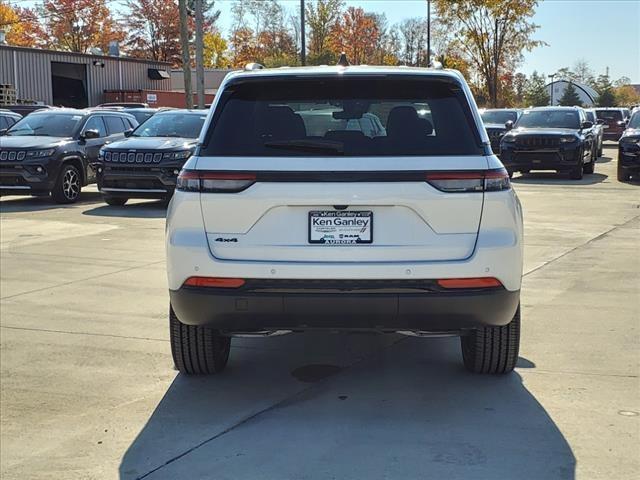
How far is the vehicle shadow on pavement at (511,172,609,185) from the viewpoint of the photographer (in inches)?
773

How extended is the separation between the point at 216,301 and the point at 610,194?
14.1m

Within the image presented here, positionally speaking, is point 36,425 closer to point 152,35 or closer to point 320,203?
point 320,203

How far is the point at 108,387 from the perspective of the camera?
5.17m

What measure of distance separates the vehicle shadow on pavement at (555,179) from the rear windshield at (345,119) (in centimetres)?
1567

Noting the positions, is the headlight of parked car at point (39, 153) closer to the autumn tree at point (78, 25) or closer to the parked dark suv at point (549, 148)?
the parked dark suv at point (549, 148)

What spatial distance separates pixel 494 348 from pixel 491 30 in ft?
143

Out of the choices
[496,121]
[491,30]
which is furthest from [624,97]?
[496,121]

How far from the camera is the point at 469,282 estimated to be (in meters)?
4.14

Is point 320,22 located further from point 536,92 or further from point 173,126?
→ point 173,126

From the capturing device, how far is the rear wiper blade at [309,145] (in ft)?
13.7

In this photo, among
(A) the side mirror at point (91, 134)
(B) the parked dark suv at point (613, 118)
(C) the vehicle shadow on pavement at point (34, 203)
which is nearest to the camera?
(C) the vehicle shadow on pavement at point (34, 203)

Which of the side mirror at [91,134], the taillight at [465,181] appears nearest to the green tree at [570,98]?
the side mirror at [91,134]

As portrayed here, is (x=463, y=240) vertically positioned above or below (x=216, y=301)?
above

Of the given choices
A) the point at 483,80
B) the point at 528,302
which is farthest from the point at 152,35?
the point at 528,302
